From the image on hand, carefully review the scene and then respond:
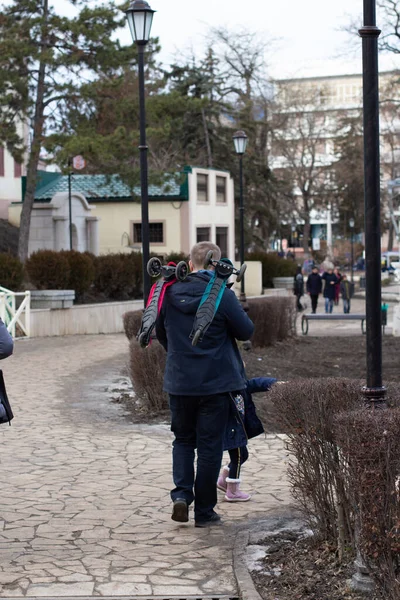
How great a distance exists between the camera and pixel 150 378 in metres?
11.3

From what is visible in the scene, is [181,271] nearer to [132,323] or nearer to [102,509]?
[102,509]

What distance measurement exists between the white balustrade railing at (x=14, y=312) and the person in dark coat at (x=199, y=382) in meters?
14.7

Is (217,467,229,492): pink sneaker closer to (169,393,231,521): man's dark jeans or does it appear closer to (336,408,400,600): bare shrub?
(169,393,231,521): man's dark jeans

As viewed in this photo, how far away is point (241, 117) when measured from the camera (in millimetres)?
56781

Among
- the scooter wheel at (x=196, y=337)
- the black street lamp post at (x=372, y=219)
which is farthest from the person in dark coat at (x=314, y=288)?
the black street lamp post at (x=372, y=219)

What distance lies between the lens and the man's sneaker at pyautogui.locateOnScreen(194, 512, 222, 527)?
20.7ft

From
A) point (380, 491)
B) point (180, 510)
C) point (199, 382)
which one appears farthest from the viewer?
point (180, 510)

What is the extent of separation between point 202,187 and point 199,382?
36.4 m

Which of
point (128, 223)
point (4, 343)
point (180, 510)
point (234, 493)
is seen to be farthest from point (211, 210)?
point (4, 343)

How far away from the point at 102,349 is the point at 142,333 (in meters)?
13.7

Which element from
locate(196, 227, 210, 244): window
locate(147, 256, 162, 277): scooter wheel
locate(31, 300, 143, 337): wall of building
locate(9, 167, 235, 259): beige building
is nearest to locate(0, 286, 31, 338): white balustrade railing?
locate(31, 300, 143, 337): wall of building

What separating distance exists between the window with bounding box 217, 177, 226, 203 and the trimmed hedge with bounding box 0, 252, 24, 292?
20.4 metres

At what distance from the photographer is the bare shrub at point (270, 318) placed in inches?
758

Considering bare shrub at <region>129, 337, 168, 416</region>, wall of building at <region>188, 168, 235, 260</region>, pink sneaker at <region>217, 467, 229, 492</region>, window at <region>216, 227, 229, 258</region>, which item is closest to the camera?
pink sneaker at <region>217, 467, 229, 492</region>
